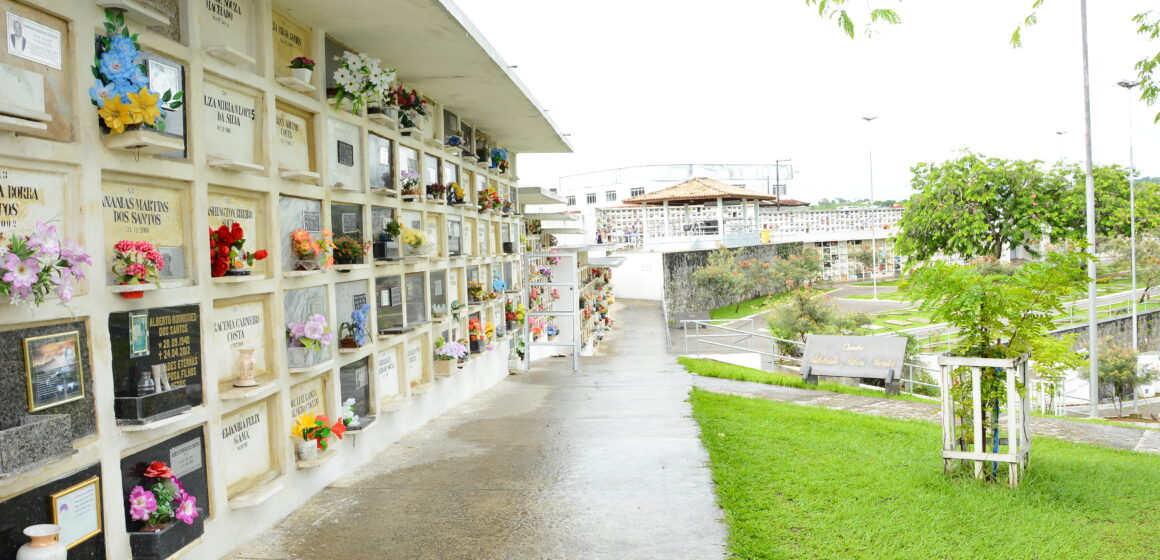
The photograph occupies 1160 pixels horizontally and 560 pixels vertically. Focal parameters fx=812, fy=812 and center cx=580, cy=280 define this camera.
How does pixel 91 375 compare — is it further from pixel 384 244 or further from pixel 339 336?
pixel 384 244

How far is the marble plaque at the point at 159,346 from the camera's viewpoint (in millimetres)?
3078

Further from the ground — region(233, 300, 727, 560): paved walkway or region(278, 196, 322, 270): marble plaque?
region(278, 196, 322, 270): marble plaque

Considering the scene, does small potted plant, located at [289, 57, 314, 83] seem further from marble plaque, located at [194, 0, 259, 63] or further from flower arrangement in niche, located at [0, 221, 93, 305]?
flower arrangement in niche, located at [0, 221, 93, 305]

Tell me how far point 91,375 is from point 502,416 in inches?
183

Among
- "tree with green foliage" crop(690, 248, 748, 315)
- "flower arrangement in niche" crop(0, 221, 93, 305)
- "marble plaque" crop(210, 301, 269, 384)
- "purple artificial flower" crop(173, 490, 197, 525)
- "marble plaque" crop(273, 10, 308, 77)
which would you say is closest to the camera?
"flower arrangement in niche" crop(0, 221, 93, 305)

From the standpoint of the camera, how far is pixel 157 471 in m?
3.22

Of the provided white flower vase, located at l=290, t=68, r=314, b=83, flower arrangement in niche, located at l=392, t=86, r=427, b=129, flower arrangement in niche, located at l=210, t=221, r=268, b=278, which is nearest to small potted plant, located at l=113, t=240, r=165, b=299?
flower arrangement in niche, located at l=210, t=221, r=268, b=278

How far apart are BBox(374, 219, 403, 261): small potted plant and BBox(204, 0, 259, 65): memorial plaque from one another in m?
1.81

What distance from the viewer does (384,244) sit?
575 cm

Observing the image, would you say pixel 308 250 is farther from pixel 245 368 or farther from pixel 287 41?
pixel 287 41

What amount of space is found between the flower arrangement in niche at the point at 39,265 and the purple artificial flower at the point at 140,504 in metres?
0.90

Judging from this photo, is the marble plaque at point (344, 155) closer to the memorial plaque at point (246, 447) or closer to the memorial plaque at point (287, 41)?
the memorial plaque at point (287, 41)

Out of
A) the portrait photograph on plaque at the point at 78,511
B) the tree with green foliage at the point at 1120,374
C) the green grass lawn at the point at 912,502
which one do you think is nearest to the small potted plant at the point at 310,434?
the portrait photograph on plaque at the point at 78,511

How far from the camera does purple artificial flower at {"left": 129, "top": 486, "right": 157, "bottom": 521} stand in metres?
3.12
